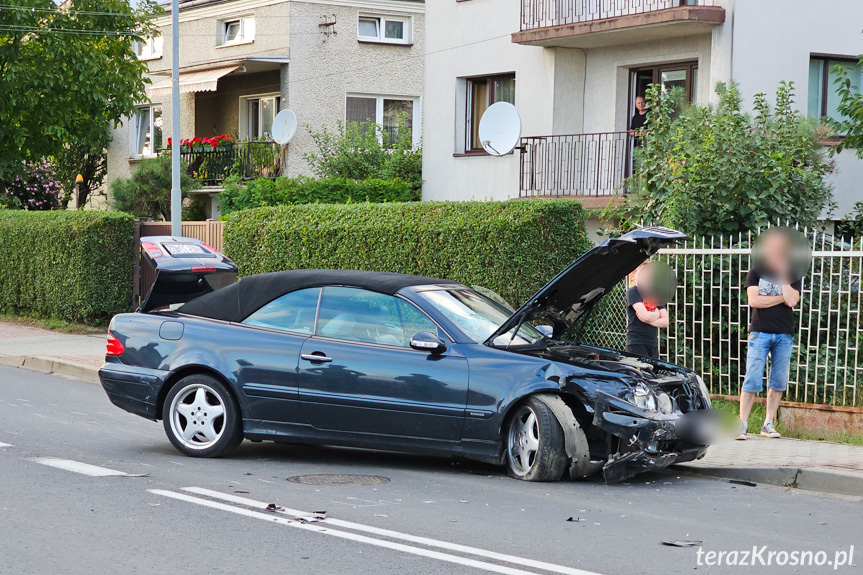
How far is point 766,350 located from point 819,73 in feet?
32.7

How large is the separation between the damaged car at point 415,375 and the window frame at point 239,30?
70.2ft

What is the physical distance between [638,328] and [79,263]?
12.7 metres

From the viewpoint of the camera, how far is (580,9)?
19125mm

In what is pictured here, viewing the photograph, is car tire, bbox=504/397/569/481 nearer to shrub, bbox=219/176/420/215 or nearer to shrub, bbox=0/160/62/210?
shrub, bbox=219/176/420/215

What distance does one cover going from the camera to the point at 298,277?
871cm

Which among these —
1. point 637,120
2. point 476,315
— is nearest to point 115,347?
point 476,315

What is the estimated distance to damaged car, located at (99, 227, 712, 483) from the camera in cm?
771

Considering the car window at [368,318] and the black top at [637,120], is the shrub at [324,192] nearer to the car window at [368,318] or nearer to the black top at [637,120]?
the black top at [637,120]

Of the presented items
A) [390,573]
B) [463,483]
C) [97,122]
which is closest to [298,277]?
[463,483]

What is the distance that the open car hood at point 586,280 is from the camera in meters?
8.05

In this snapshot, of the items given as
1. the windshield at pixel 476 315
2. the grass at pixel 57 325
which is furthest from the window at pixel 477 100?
the windshield at pixel 476 315

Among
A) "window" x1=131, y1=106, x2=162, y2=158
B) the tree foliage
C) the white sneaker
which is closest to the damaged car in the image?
the white sneaker

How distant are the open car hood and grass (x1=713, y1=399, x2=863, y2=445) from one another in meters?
2.15

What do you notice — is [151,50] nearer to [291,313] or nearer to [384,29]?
[384,29]
